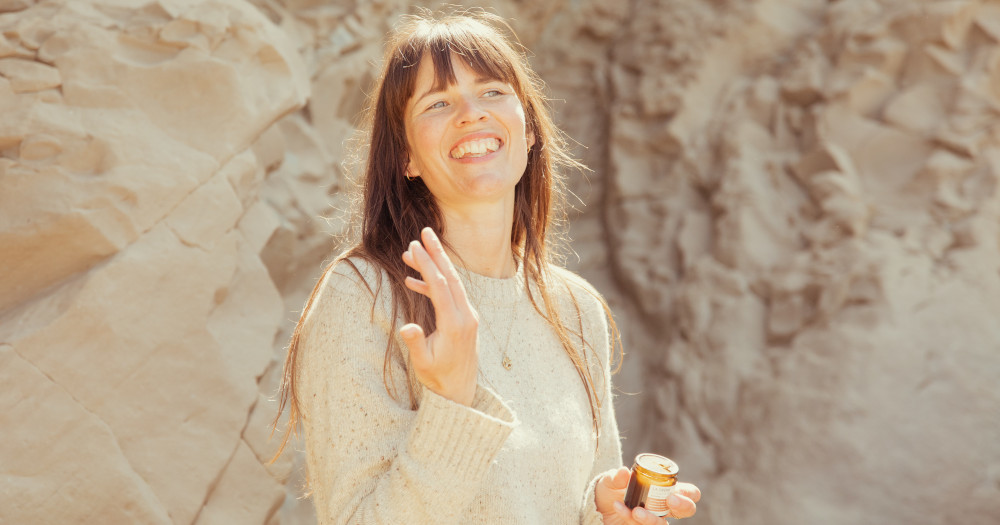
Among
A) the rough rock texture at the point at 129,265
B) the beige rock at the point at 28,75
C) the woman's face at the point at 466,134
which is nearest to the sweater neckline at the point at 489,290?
the woman's face at the point at 466,134

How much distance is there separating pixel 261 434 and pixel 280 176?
3.51 feet

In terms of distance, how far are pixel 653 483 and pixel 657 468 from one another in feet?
0.09

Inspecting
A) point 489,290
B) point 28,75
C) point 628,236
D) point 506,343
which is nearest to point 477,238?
point 489,290

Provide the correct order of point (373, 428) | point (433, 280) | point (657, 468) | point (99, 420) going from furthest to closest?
point (99, 420), point (657, 468), point (373, 428), point (433, 280)

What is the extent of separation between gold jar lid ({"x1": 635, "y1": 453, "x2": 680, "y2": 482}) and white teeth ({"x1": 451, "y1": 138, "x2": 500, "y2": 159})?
59 centimetres

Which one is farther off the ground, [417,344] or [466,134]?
[466,134]

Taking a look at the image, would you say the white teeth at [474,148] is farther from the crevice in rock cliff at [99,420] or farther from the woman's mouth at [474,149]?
the crevice in rock cliff at [99,420]

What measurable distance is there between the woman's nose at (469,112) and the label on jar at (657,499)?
27.3 inches

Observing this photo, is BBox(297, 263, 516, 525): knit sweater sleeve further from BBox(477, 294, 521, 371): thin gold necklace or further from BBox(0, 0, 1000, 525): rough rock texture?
BBox(0, 0, 1000, 525): rough rock texture

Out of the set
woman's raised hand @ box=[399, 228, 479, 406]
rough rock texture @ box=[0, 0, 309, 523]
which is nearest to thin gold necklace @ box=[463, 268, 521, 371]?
woman's raised hand @ box=[399, 228, 479, 406]

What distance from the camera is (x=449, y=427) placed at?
1196 millimetres

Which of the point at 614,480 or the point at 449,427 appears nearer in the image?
the point at 449,427

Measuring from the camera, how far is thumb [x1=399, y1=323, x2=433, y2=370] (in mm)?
1116

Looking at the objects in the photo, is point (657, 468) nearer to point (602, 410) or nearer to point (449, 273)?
point (602, 410)
